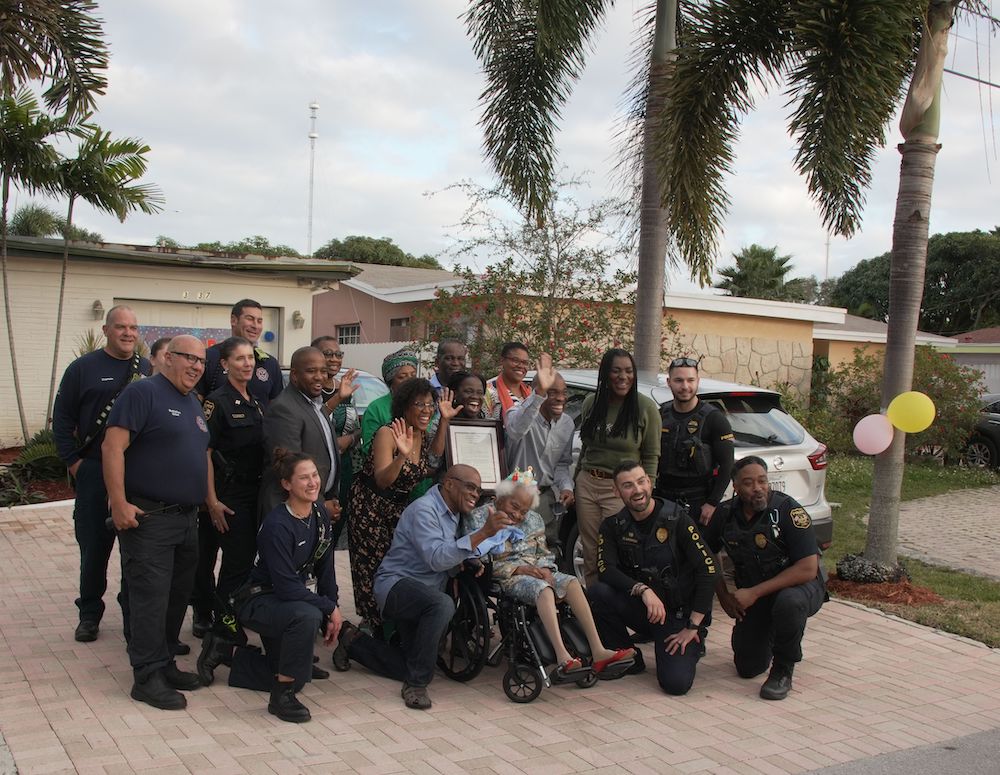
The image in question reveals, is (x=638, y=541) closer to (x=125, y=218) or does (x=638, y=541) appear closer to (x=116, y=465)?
(x=116, y=465)

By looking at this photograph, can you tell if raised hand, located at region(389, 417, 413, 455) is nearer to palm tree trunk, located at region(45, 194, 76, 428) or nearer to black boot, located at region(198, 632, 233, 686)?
black boot, located at region(198, 632, 233, 686)

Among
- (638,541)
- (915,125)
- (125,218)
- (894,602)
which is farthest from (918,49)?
(125,218)

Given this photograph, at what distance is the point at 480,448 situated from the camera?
20.2 ft

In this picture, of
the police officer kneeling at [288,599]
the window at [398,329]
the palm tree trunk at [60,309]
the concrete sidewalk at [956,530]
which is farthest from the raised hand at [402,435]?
the window at [398,329]

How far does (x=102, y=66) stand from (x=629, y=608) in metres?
8.76

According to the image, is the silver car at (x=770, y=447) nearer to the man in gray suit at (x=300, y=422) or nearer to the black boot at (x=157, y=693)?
the man in gray suit at (x=300, y=422)

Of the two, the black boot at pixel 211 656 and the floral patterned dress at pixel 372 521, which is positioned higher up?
the floral patterned dress at pixel 372 521

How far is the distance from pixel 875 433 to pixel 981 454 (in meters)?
11.5

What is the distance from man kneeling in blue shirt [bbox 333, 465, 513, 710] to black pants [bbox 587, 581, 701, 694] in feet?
3.50

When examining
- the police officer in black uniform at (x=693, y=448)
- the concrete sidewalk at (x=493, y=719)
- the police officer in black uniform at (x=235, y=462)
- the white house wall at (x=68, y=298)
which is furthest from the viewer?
the white house wall at (x=68, y=298)

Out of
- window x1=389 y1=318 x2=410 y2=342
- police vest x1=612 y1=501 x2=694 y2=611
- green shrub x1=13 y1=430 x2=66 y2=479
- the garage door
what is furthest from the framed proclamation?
window x1=389 y1=318 x2=410 y2=342

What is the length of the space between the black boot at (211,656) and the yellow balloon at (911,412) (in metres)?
5.26

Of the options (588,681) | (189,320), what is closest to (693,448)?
(588,681)

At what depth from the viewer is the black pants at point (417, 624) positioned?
5215mm
